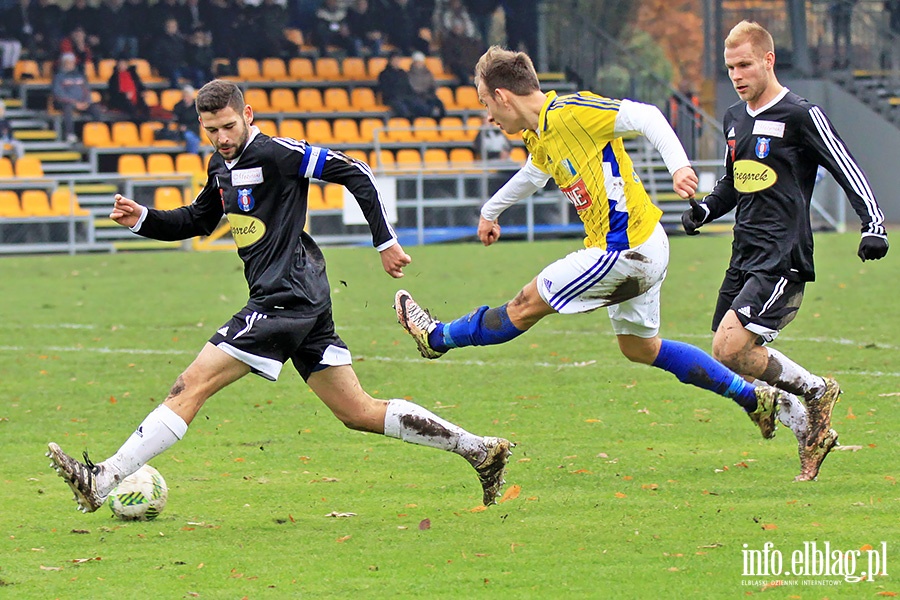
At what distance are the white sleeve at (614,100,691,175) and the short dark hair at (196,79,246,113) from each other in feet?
5.33

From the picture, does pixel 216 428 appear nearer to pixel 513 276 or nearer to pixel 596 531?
pixel 596 531

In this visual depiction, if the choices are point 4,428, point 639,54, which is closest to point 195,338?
point 4,428

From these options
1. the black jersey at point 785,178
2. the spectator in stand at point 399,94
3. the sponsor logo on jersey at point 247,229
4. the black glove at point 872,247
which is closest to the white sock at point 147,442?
the sponsor logo on jersey at point 247,229

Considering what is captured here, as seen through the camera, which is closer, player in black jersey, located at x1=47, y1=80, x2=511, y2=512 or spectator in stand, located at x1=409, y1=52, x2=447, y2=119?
player in black jersey, located at x1=47, y1=80, x2=511, y2=512

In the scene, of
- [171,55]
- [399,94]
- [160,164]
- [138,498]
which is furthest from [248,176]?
[171,55]

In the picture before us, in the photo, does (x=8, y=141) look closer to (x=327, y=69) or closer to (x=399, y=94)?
(x=327, y=69)

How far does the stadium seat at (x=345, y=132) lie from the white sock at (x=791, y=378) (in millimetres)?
20609

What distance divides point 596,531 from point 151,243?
703 inches

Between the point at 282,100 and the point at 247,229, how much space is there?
22642 mm

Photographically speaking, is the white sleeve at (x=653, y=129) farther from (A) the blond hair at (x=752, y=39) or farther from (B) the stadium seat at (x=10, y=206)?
(B) the stadium seat at (x=10, y=206)

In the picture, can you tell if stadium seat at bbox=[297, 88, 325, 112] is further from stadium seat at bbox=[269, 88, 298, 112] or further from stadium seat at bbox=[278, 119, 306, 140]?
stadium seat at bbox=[278, 119, 306, 140]

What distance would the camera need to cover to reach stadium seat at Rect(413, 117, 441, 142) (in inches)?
1028

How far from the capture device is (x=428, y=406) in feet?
27.0

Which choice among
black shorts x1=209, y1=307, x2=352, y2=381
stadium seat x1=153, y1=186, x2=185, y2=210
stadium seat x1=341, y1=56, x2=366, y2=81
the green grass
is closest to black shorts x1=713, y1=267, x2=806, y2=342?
the green grass
